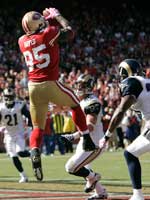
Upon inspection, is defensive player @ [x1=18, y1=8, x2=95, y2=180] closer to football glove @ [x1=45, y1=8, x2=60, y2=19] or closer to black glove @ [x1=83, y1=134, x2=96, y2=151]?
black glove @ [x1=83, y1=134, x2=96, y2=151]

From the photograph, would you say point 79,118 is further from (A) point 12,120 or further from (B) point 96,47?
(B) point 96,47

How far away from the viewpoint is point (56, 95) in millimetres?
9000

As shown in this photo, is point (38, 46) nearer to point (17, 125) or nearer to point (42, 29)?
point (42, 29)

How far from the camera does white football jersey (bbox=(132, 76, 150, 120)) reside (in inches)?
320

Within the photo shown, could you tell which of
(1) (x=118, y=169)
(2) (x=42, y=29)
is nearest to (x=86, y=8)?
(1) (x=118, y=169)

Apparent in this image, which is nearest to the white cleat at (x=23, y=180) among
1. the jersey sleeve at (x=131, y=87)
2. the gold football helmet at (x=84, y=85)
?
the gold football helmet at (x=84, y=85)

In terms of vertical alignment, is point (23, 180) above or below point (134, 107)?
below

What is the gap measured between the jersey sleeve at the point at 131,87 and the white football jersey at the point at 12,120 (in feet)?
16.8

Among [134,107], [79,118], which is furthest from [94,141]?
[134,107]

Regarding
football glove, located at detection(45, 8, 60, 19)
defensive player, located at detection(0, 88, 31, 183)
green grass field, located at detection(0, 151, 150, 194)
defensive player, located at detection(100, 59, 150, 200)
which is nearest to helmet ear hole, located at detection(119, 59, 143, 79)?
defensive player, located at detection(100, 59, 150, 200)

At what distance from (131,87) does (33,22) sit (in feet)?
5.51

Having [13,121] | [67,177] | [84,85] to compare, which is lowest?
[67,177]

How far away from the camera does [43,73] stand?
9.02 metres

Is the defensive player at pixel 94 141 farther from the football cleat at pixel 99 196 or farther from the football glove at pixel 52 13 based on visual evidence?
the football glove at pixel 52 13
